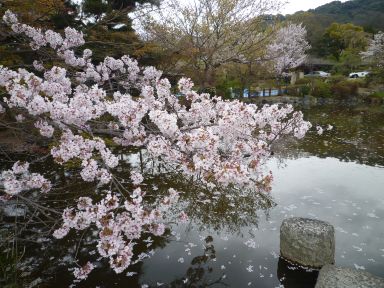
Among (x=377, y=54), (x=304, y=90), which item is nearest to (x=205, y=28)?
(x=304, y=90)

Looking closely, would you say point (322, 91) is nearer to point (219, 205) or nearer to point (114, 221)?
point (219, 205)

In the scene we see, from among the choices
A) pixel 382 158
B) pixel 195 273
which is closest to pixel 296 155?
pixel 382 158

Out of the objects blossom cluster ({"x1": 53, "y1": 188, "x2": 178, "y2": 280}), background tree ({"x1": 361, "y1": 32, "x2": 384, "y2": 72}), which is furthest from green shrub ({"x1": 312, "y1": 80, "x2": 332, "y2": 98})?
blossom cluster ({"x1": 53, "y1": 188, "x2": 178, "y2": 280})

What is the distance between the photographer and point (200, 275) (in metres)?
5.57

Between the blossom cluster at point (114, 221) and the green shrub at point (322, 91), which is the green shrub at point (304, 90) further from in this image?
the blossom cluster at point (114, 221)

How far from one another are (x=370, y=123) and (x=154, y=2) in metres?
15.1

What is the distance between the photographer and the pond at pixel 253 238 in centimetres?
547

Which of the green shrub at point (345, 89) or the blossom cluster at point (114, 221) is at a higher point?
the blossom cluster at point (114, 221)

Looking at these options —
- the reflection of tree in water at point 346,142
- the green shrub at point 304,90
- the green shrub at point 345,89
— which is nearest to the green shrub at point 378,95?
the green shrub at point 345,89

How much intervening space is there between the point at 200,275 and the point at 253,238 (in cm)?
166

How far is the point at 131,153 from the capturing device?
13.1m

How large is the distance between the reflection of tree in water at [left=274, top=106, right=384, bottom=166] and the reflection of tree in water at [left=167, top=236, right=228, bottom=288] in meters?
7.80

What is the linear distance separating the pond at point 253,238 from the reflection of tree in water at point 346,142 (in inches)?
47.6

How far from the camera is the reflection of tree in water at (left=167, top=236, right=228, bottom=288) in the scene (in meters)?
5.33
